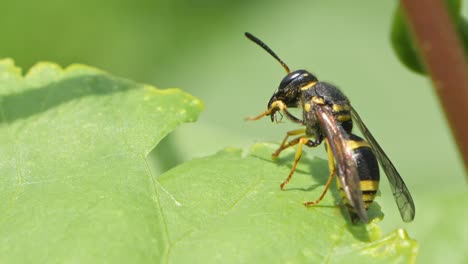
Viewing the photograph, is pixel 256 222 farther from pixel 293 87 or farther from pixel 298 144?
pixel 293 87

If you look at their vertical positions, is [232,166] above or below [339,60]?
above

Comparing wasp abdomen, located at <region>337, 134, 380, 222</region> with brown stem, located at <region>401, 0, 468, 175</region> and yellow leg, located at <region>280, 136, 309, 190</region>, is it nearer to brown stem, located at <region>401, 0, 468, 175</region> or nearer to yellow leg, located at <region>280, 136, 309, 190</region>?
yellow leg, located at <region>280, 136, 309, 190</region>

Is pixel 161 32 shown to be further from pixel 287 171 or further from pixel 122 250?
pixel 122 250

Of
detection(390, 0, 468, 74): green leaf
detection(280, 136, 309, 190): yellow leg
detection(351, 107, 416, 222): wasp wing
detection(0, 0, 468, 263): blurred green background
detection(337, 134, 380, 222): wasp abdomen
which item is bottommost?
detection(0, 0, 468, 263): blurred green background

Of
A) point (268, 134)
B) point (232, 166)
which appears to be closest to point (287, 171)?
point (232, 166)

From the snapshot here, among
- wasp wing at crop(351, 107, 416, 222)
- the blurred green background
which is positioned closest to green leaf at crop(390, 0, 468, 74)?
wasp wing at crop(351, 107, 416, 222)

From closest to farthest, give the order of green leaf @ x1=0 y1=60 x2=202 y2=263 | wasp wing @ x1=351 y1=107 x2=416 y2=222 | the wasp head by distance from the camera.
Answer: green leaf @ x1=0 y1=60 x2=202 y2=263, wasp wing @ x1=351 y1=107 x2=416 y2=222, the wasp head
